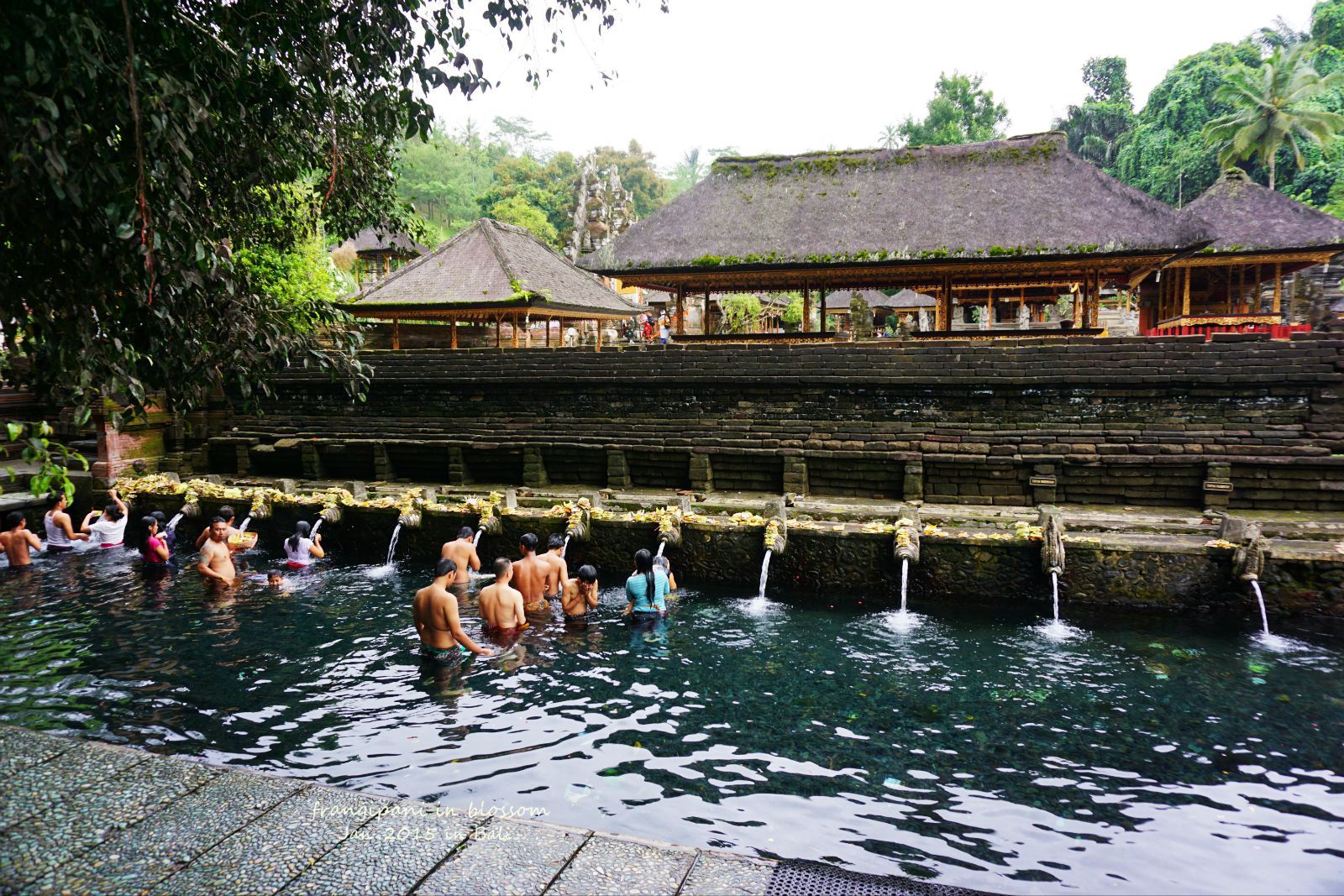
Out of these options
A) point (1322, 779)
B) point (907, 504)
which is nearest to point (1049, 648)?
point (1322, 779)

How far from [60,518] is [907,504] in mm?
13431

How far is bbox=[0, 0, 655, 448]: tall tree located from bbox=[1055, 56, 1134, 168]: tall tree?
45813 millimetres

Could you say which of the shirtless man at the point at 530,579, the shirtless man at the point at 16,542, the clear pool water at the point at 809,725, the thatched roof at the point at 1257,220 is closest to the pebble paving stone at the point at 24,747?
the clear pool water at the point at 809,725

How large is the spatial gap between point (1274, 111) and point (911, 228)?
96.5ft

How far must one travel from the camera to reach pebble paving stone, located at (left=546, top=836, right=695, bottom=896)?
350 centimetres

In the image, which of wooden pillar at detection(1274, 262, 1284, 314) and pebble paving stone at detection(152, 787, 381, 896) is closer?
pebble paving stone at detection(152, 787, 381, 896)

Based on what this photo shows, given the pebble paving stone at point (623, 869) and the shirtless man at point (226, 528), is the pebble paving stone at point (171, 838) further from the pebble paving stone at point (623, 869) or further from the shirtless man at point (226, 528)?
the shirtless man at point (226, 528)

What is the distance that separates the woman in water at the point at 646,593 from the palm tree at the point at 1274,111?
37.7 meters

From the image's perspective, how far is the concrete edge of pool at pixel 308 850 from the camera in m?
3.56

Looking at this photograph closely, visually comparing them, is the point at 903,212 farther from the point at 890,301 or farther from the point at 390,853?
the point at 890,301

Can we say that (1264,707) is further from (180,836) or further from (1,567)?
(1,567)

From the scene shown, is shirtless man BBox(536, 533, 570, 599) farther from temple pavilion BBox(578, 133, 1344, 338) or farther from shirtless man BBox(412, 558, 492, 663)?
temple pavilion BBox(578, 133, 1344, 338)

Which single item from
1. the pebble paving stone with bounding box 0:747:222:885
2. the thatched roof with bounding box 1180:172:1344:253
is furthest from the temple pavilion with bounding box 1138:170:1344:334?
the pebble paving stone with bounding box 0:747:222:885

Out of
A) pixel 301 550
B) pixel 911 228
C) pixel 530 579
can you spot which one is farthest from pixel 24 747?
pixel 911 228
